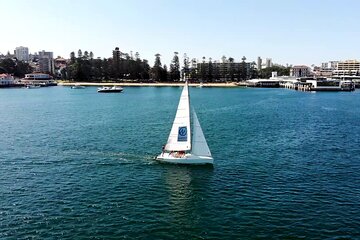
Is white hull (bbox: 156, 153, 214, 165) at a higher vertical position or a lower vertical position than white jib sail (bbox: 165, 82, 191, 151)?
lower

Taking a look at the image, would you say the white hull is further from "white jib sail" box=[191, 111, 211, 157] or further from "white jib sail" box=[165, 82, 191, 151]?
"white jib sail" box=[165, 82, 191, 151]

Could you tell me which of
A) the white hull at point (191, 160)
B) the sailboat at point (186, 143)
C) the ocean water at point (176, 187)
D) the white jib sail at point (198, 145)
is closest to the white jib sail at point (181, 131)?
the sailboat at point (186, 143)

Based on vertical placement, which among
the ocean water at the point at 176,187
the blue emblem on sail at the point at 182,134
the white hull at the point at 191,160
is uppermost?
the blue emblem on sail at the point at 182,134

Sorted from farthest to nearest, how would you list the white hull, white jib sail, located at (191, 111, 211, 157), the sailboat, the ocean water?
white jib sail, located at (191, 111, 211, 157) → the white hull → the sailboat → the ocean water

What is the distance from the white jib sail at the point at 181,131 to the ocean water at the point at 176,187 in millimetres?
3073

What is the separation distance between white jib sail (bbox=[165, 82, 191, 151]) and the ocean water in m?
3.07

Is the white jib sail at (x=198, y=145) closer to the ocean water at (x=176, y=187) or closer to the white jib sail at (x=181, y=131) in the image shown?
the white jib sail at (x=181, y=131)

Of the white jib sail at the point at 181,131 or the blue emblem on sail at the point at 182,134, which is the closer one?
the white jib sail at the point at 181,131

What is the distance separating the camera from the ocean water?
3148cm

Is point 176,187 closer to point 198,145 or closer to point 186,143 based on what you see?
point 186,143

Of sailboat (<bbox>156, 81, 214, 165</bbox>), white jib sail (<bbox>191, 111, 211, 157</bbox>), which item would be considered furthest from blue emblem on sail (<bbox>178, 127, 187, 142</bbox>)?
white jib sail (<bbox>191, 111, 211, 157</bbox>)

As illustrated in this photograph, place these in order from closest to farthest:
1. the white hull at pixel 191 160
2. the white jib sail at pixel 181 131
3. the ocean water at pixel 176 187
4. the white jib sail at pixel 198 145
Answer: the ocean water at pixel 176 187 < the white jib sail at pixel 181 131 < the white hull at pixel 191 160 < the white jib sail at pixel 198 145

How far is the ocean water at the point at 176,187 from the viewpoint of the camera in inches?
1240

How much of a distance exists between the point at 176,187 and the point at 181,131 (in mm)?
9575
